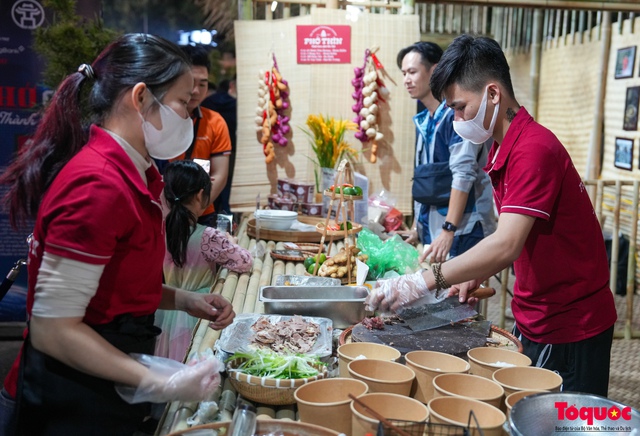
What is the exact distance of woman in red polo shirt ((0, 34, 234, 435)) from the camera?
3.99ft

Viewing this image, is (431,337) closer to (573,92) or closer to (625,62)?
(625,62)

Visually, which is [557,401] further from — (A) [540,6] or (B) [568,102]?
(B) [568,102]

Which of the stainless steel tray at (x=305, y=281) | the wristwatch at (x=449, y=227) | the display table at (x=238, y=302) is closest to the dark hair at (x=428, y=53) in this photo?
the wristwatch at (x=449, y=227)

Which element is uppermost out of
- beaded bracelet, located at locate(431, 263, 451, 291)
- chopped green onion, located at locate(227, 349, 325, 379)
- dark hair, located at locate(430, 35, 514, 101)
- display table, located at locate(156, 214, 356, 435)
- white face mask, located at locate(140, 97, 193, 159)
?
dark hair, located at locate(430, 35, 514, 101)

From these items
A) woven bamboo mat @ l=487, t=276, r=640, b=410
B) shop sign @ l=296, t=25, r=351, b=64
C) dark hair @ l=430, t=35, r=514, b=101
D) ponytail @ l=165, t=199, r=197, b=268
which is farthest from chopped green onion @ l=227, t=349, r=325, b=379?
shop sign @ l=296, t=25, r=351, b=64

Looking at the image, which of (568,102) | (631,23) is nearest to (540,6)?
(631,23)

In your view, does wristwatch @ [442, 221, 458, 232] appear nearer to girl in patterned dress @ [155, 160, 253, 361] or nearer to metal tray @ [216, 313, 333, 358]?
girl in patterned dress @ [155, 160, 253, 361]

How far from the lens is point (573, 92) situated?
700 cm

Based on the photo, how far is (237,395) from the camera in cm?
164

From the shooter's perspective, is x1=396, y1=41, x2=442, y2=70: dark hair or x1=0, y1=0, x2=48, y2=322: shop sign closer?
x1=396, y1=41, x2=442, y2=70: dark hair

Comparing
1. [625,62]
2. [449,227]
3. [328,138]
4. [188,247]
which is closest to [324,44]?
[328,138]

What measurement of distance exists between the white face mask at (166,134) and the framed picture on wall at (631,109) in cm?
520

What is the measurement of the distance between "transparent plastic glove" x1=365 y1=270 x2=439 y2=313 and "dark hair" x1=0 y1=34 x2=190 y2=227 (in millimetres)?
853

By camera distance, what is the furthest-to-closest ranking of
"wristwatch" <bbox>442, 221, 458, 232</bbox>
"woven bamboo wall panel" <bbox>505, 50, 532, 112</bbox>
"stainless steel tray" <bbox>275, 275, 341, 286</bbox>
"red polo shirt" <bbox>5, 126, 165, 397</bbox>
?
"woven bamboo wall panel" <bbox>505, 50, 532, 112</bbox>
"wristwatch" <bbox>442, 221, 458, 232</bbox>
"stainless steel tray" <bbox>275, 275, 341, 286</bbox>
"red polo shirt" <bbox>5, 126, 165, 397</bbox>
